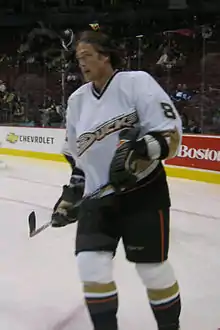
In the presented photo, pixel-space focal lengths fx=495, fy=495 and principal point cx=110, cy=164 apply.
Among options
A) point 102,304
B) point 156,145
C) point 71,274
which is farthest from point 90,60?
point 71,274

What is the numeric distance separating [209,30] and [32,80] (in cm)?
291

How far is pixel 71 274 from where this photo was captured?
7.73 feet

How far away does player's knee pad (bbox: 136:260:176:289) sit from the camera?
1394 millimetres

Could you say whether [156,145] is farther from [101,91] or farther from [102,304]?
[102,304]

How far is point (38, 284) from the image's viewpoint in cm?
221

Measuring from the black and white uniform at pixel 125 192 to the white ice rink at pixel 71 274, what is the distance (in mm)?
465

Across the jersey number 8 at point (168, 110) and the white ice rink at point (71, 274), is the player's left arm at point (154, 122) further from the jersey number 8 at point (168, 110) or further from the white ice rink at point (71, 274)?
the white ice rink at point (71, 274)

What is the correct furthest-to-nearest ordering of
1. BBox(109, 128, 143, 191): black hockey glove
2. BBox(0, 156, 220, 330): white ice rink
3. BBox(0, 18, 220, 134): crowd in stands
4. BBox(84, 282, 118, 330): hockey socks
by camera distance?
BBox(0, 18, 220, 134): crowd in stands, BBox(0, 156, 220, 330): white ice rink, BBox(84, 282, 118, 330): hockey socks, BBox(109, 128, 143, 191): black hockey glove

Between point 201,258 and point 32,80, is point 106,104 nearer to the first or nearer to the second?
point 201,258

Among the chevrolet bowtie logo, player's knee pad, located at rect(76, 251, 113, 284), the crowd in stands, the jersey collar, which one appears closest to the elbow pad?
the jersey collar

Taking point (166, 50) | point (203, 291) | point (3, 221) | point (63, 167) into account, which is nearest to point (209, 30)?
point (166, 50)

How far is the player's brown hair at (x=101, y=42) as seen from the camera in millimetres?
1346

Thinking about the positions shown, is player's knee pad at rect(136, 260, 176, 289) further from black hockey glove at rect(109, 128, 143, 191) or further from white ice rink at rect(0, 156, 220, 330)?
white ice rink at rect(0, 156, 220, 330)

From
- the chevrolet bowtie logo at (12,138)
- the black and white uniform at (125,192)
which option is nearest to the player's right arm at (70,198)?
the black and white uniform at (125,192)
